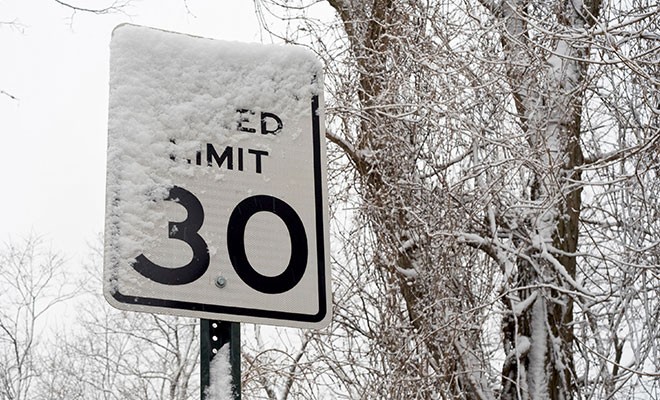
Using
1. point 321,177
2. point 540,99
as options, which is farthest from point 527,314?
point 321,177

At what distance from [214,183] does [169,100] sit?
189 millimetres

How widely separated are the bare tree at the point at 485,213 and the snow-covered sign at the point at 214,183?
3.94 m

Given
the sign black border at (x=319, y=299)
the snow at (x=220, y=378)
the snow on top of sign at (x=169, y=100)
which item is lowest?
the snow at (x=220, y=378)

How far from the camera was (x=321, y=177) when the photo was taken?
6.18ft

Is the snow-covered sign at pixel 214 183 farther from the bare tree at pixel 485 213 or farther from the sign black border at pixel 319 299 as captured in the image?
the bare tree at pixel 485 213

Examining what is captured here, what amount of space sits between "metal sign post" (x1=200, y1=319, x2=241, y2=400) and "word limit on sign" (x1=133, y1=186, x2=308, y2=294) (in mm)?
83

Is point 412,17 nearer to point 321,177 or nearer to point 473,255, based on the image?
point 473,255

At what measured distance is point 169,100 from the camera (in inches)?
72.2

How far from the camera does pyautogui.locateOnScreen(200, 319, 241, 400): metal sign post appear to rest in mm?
1664

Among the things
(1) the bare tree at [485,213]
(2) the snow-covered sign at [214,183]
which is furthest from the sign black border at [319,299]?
(1) the bare tree at [485,213]

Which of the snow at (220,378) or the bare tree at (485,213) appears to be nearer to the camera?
the snow at (220,378)

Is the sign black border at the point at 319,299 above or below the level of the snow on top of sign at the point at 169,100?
below

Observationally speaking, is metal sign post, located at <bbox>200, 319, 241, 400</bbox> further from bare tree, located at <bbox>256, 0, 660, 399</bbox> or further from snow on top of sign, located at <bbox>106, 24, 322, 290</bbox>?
bare tree, located at <bbox>256, 0, 660, 399</bbox>

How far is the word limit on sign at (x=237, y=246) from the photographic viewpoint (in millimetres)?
1684
